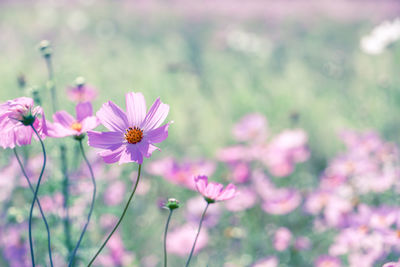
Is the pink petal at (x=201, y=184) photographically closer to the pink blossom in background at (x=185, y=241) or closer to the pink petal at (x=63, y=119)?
the pink petal at (x=63, y=119)

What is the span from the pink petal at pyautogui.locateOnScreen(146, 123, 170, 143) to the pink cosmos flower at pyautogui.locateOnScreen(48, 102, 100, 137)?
88 mm

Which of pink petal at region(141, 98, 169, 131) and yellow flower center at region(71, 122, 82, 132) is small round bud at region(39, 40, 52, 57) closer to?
yellow flower center at region(71, 122, 82, 132)

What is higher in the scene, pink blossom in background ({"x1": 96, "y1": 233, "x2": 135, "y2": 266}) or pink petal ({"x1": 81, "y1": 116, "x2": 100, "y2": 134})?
pink blossom in background ({"x1": 96, "y1": 233, "x2": 135, "y2": 266})

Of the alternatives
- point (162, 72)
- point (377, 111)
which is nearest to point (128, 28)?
point (162, 72)

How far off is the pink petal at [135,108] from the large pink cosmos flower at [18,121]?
0.38 feet

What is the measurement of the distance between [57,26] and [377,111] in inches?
111

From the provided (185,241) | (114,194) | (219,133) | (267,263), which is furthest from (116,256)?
(219,133)

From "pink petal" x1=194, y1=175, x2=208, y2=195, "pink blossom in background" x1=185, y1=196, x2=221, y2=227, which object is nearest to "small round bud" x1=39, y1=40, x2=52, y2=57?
"pink petal" x1=194, y1=175, x2=208, y2=195

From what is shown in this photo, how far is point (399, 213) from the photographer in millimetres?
1015

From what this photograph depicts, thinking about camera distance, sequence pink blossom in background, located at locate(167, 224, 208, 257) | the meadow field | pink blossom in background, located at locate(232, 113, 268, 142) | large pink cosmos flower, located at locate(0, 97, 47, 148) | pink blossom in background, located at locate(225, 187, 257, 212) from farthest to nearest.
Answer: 1. pink blossom in background, located at locate(232, 113, 268, 142)
2. pink blossom in background, located at locate(225, 187, 257, 212)
3. pink blossom in background, located at locate(167, 224, 208, 257)
4. the meadow field
5. large pink cosmos flower, located at locate(0, 97, 47, 148)

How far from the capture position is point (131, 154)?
0.60 metres

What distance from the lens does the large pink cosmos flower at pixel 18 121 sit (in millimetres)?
564

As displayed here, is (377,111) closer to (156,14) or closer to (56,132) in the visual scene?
(56,132)

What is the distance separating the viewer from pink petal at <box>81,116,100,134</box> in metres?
0.67
